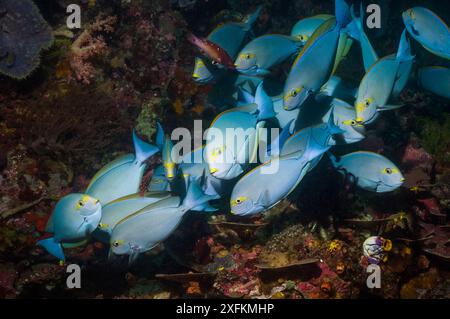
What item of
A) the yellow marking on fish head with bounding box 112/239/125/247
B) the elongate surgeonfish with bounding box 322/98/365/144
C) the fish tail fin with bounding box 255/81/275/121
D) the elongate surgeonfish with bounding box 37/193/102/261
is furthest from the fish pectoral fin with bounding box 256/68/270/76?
the yellow marking on fish head with bounding box 112/239/125/247

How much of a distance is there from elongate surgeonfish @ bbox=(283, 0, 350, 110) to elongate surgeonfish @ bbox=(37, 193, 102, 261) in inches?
82.5

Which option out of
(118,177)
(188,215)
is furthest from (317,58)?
(188,215)

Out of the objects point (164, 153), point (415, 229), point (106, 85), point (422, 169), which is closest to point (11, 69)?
point (106, 85)

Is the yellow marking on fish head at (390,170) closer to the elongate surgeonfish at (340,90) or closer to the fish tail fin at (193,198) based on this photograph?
the elongate surgeonfish at (340,90)

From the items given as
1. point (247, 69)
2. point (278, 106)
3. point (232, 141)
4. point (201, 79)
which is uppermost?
point (247, 69)

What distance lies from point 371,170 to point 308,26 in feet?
6.24

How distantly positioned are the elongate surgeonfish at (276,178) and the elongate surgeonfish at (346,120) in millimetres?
686

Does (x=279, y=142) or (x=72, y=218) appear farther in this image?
(x=279, y=142)

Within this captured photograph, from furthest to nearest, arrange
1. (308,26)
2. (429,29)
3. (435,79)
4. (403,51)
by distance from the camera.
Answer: (435,79), (308,26), (429,29), (403,51)

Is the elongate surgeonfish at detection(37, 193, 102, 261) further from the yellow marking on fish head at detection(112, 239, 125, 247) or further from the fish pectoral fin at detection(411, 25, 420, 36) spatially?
the fish pectoral fin at detection(411, 25, 420, 36)

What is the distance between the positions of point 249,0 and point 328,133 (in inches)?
182

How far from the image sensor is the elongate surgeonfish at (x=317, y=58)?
2850mm

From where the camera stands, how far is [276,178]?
2.65 metres

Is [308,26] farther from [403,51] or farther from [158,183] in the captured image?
[158,183]
